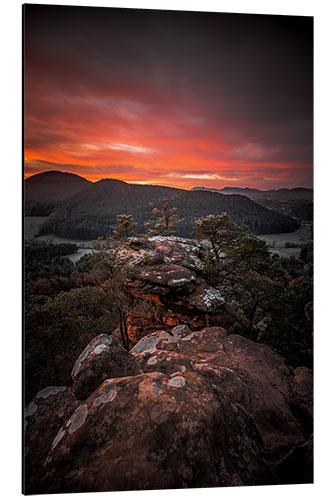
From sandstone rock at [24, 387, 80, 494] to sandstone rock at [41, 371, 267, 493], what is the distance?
13.9 inches

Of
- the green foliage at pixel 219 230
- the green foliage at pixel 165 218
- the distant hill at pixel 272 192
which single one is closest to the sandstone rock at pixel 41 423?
the green foliage at pixel 165 218

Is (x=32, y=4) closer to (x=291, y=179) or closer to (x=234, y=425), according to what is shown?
(x=291, y=179)

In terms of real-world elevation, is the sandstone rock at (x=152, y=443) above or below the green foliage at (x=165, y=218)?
below

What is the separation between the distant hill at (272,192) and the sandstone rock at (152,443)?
4.47 m

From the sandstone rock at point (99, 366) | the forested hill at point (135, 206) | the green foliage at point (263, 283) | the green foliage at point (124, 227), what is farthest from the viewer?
the green foliage at point (124, 227)

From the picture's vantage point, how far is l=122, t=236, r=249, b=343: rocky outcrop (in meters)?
7.32

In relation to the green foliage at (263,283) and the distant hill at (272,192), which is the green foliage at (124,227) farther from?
the distant hill at (272,192)

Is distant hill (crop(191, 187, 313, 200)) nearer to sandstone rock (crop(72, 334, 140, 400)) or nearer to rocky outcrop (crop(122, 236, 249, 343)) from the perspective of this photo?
rocky outcrop (crop(122, 236, 249, 343))

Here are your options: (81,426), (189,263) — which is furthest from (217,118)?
(81,426)

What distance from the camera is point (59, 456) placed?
2732mm

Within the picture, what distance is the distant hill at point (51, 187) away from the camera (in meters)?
4.03

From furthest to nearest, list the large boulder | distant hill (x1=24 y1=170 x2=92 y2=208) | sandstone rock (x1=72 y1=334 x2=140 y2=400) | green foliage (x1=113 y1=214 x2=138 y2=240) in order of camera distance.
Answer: green foliage (x1=113 y1=214 x2=138 y2=240), distant hill (x1=24 y1=170 x2=92 y2=208), the large boulder, sandstone rock (x1=72 y1=334 x2=140 y2=400)

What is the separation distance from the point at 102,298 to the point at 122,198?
3309 millimetres

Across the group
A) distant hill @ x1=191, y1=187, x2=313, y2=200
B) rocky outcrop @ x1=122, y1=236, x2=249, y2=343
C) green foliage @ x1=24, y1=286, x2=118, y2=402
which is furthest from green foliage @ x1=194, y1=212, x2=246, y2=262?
green foliage @ x1=24, y1=286, x2=118, y2=402
